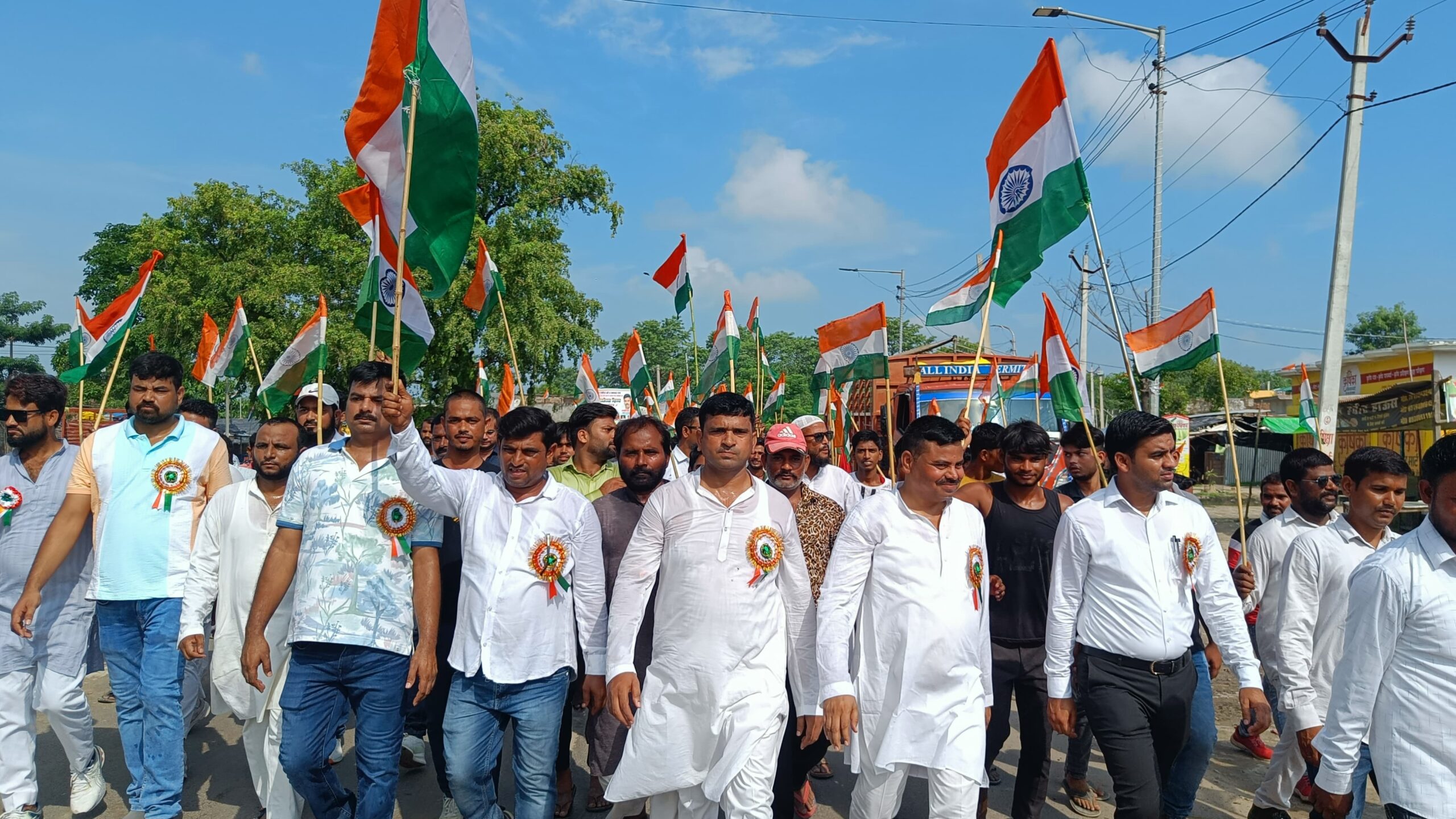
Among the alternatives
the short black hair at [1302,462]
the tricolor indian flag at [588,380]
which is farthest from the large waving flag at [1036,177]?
the tricolor indian flag at [588,380]

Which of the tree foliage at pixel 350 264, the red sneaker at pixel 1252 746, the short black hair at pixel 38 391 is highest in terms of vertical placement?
the tree foliage at pixel 350 264

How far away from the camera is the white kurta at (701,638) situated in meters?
3.50

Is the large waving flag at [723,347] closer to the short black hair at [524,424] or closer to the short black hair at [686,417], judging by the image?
the short black hair at [686,417]

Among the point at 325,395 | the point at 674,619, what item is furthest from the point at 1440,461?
the point at 325,395

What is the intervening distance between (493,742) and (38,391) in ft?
9.78

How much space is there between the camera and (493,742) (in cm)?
372

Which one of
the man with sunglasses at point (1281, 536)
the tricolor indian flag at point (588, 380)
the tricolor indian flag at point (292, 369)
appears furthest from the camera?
the tricolor indian flag at point (588, 380)

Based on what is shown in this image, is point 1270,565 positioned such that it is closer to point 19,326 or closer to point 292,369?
point 292,369

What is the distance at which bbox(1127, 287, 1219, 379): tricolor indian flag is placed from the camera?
5.89 metres

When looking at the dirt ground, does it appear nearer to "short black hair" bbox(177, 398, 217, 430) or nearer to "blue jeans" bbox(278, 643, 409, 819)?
"blue jeans" bbox(278, 643, 409, 819)

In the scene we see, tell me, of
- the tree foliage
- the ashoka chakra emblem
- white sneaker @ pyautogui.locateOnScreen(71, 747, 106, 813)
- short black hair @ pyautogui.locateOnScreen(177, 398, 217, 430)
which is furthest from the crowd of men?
the tree foliage

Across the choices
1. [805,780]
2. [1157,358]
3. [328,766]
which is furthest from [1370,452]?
[328,766]

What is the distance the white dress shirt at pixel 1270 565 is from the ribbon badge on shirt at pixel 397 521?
406cm

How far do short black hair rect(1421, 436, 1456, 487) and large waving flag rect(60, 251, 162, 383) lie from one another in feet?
24.0
